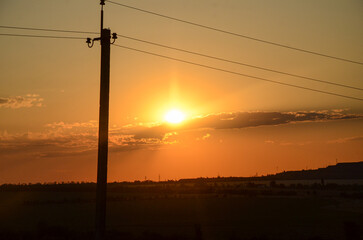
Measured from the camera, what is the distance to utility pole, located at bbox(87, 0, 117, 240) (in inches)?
745

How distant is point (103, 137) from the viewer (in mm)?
19328

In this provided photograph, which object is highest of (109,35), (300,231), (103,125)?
(109,35)

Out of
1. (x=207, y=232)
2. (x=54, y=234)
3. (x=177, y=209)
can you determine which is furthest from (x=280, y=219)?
(x=54, y=234)

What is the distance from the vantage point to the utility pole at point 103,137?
62.1 feet

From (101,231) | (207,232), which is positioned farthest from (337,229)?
(101,231)

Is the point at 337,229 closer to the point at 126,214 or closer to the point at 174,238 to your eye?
the point at 174,238

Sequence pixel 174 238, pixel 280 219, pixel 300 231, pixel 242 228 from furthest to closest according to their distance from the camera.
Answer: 1. pixel 280 219
2. pixel 242 228
3. pixel 300 231
4. pixel 174 238

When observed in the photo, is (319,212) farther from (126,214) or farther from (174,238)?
(174,238)

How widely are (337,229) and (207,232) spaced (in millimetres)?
9960

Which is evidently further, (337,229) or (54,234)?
(337,229)

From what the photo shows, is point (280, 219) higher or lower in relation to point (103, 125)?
lower

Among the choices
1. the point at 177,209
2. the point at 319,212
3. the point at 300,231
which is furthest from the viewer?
the point at 177,209

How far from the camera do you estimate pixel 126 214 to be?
56.6 metres

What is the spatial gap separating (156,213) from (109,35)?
39.6 meters
